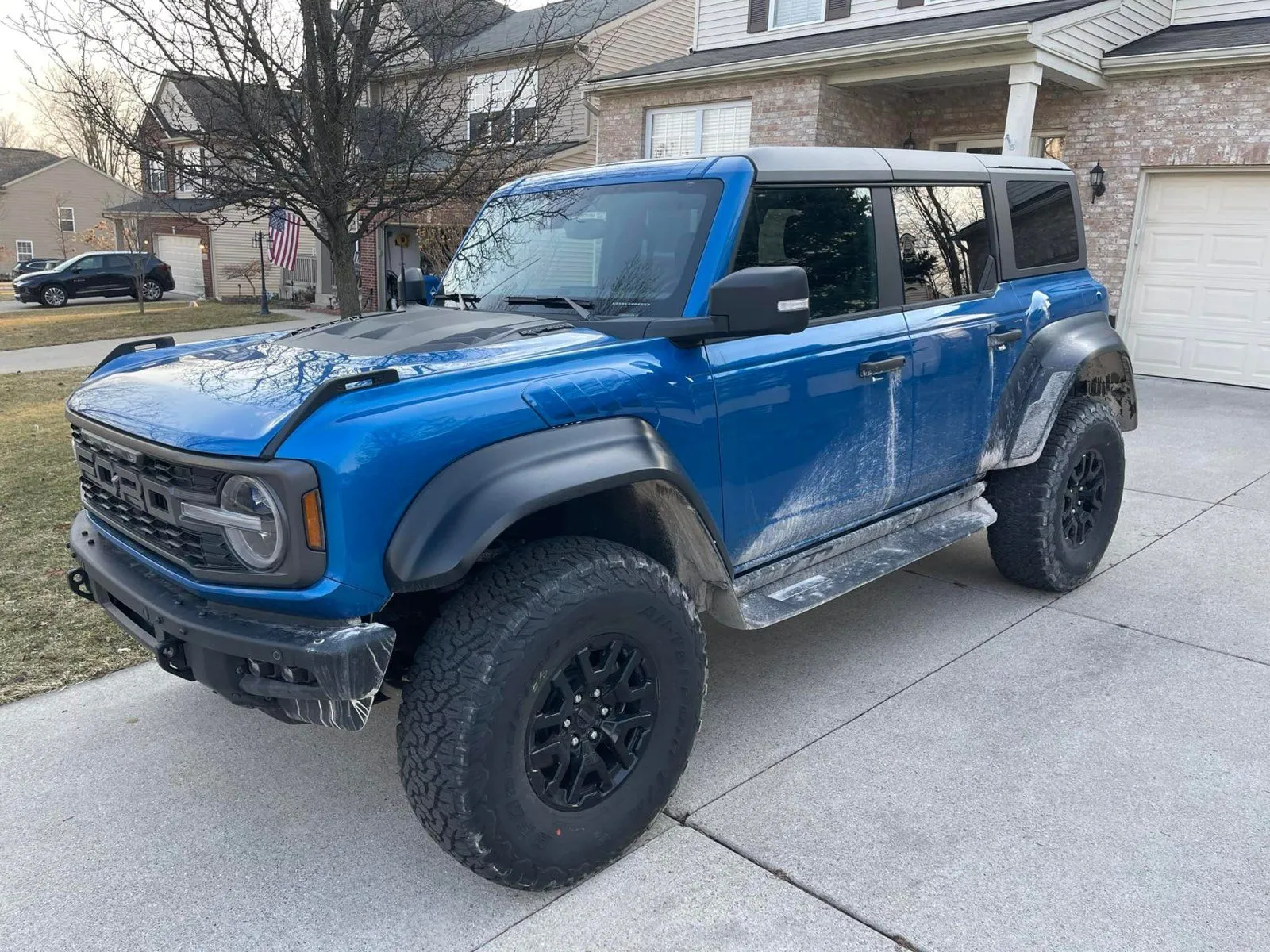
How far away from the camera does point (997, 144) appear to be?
12688 mm

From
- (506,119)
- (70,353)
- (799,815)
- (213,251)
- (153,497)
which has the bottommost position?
(799,815)

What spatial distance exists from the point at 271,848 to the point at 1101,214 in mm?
12003

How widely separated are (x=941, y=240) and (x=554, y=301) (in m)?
1.68

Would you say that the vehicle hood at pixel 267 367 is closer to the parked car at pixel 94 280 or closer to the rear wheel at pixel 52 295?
the parked car at pixel 94 280

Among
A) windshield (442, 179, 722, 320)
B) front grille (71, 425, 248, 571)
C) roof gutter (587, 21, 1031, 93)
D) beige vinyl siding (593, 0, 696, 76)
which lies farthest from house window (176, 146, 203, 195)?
beige vinyl siding (593, 0, 696, 76)

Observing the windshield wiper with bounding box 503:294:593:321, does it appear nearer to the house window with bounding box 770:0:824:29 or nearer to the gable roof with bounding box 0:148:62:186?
the house window with bounding box 770:0:824:29

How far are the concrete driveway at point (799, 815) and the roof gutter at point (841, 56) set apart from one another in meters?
8.25

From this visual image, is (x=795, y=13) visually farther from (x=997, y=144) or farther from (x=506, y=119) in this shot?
(x=506, y=119)

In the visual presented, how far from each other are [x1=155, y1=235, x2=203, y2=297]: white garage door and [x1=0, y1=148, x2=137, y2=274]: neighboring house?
1202 cm

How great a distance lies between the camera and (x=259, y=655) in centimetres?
220

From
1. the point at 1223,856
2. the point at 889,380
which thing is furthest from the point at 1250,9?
the point at 1223,856

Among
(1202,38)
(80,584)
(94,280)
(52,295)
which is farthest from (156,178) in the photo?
(94,280)

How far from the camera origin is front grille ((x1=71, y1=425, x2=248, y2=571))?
2338mm

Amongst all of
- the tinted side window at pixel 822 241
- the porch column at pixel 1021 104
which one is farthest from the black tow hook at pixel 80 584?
the porch column at pixel 1021 104
